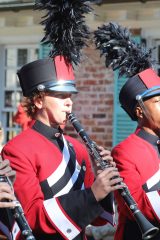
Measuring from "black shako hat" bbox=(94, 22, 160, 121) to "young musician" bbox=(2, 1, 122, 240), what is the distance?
1.38ft

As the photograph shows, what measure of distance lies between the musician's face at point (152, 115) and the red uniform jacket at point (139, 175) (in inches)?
3.5

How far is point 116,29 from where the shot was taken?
3973mm

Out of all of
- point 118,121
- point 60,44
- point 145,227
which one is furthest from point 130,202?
point 118,121

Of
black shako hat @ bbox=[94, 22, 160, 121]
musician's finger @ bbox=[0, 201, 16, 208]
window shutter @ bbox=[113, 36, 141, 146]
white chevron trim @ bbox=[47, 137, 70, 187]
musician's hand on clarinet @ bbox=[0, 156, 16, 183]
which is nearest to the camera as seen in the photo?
musician's finger @ bbox=[0, 201, 16, 208]

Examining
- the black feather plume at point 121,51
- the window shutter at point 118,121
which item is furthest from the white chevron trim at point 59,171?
the window shutter at point 118,121

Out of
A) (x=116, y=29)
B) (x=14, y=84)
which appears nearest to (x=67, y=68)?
(x=116, y=29)

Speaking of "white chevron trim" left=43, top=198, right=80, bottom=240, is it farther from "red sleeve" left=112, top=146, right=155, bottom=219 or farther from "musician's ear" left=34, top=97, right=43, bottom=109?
"musician's ear" left=34, top=97, right=43, bottom=109

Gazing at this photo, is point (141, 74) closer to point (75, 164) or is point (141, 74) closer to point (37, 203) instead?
point (75, 164)

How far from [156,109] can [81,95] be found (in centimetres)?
399

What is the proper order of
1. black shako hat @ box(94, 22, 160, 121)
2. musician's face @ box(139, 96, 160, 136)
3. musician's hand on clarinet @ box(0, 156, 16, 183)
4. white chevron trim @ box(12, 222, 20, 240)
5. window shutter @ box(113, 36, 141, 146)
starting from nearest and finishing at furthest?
musician's hand on clarinet @ box(0, 156, 16, 183)
white chevron trim @ box(12, 222, 20, 240)
musician's face @ box(139, 96, 160, 136)
black shako hat @ box(94, 22, 160, 121)
window shutter @ box(113, 36, 141, 146)

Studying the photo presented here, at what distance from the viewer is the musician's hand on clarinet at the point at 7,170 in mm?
2861

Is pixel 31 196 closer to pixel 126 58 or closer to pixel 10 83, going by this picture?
pixel 126 58

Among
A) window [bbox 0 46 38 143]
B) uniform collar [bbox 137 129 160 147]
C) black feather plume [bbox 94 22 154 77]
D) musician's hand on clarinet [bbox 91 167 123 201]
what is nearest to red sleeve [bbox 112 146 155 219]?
uniform collar [bbox 137 129 160 147]

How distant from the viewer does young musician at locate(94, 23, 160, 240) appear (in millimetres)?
3469
